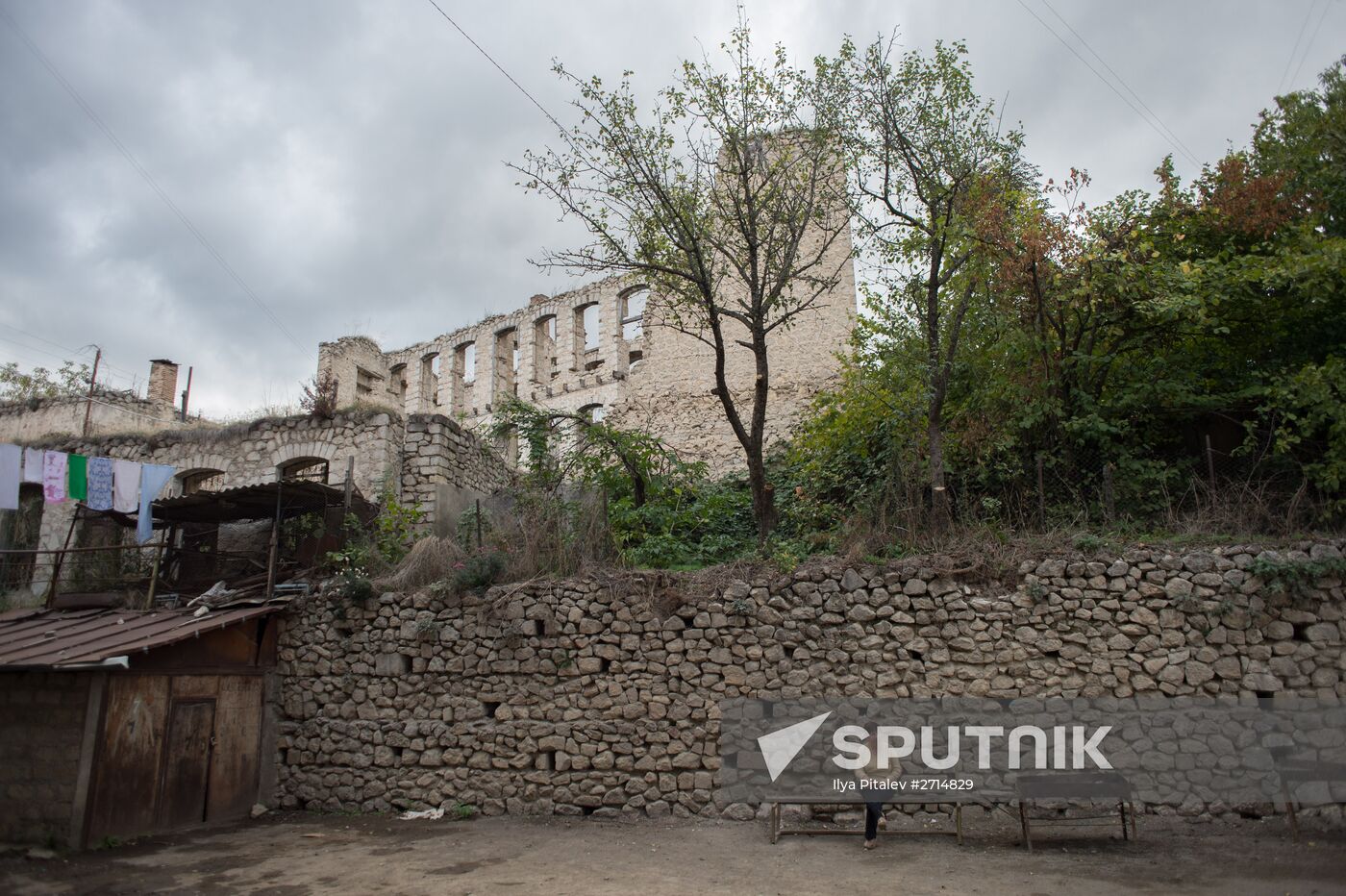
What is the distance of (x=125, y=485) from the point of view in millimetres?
10688

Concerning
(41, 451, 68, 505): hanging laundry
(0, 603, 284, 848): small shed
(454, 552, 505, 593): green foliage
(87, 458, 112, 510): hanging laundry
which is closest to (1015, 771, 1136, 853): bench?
(454, 552, 505, 593): green foliage

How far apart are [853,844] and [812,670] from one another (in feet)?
5.54

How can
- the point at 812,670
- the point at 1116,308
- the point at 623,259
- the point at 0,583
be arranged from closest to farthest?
the point at 812,670 → the point at 1116,308 → the point at 623,259 → the point at 0,583

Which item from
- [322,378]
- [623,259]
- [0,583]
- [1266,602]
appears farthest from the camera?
[322,378]

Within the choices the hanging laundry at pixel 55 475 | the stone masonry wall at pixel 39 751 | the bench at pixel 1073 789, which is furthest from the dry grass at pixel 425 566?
the bench at pixel 1073 789

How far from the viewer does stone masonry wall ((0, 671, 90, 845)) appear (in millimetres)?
7898

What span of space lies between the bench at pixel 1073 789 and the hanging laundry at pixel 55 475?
11511mm

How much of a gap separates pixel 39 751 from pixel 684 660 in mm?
6497

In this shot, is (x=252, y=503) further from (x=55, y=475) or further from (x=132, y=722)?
(x=132, y=722)

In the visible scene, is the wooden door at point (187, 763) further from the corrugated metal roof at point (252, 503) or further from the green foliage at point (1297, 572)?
the green foliage at point (1297, 572)

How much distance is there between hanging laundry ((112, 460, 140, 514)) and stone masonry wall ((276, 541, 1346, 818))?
2.89m

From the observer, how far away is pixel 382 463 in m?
12.7

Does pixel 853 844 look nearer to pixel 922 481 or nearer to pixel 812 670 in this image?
pixel 812 670

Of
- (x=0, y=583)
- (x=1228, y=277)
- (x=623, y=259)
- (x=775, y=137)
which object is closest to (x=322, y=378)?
(x=0, y=583)
